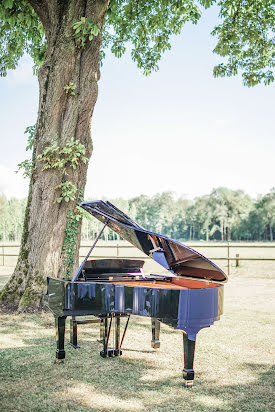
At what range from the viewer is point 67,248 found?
25.8ft

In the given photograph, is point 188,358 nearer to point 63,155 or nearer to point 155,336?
point 155,336

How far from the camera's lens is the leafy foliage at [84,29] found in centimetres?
756

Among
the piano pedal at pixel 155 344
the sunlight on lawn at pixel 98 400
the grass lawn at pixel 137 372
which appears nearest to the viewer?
the sunlight on lawn at pixel 98 400

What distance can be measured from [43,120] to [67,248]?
2.57 metres

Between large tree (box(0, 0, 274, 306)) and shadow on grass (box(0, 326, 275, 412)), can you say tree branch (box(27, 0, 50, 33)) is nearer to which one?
large tree (box(0, 0, 274, 306))

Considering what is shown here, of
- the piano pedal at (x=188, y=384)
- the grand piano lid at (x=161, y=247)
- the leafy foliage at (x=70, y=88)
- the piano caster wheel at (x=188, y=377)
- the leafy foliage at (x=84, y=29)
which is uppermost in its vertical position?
the leafy foliage at (x=84, y=29)

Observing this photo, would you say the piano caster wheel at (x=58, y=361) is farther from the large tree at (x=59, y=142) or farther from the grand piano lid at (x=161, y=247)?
the large tree at (x=59, y=142)

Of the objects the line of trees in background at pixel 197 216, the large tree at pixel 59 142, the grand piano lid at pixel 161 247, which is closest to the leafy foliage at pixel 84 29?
the large tree at pixel 59 142

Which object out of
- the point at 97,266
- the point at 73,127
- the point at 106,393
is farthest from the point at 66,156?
the point at 106,393

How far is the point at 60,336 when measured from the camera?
4.76 meters

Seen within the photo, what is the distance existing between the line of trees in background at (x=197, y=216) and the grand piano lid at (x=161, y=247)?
217 feet

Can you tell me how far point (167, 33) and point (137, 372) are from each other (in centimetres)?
1015

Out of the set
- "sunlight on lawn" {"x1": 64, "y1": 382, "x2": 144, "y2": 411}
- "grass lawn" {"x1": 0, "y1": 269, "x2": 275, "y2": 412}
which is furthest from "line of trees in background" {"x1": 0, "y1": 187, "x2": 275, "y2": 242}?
"sunlight on lawn" {"x1": 64, "y1": 382, "x2": 144, "y2": 411}

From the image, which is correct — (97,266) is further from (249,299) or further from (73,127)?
(249,299)
